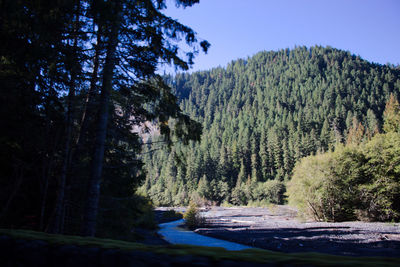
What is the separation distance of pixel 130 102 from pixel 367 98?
154966 mm

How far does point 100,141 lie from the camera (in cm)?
575

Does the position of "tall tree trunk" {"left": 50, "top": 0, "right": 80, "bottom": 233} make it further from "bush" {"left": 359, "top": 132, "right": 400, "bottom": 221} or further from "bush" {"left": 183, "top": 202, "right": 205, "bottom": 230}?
"bush" {"left": 359, "top": 132, "right": 400, "bottom": 221}

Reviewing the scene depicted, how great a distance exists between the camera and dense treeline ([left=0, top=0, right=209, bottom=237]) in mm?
5410

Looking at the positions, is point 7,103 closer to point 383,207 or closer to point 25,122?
point 25,122

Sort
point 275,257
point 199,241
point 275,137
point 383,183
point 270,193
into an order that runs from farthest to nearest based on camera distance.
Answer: point 275,137, point 270,193, point 383,183, point 199,241, point 275,257

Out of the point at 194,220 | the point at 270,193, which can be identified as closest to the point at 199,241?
the point at 194,220

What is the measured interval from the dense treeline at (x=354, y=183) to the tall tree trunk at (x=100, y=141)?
64.5 ft

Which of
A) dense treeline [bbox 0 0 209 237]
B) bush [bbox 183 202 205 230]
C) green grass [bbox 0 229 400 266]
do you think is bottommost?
bush [bbox 183 202 205 230]

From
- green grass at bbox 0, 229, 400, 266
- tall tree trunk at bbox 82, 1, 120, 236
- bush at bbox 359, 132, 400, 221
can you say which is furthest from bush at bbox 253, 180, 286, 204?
green grass at bbox 0, 229, 400, 266

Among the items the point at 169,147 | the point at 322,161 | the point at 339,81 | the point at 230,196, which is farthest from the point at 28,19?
the point at 339,81

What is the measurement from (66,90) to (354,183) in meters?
21.9

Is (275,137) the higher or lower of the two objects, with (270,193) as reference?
higher

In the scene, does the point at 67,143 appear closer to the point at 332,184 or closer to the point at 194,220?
the point at 194,220

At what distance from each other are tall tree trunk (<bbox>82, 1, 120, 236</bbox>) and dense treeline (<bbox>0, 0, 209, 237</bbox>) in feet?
Answer: 0.07
